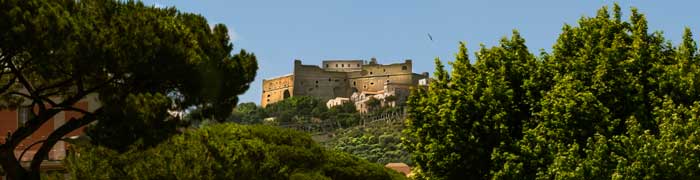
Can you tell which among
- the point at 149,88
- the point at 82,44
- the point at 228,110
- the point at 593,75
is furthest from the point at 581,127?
the point at 82,44

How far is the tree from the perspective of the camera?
16.0m

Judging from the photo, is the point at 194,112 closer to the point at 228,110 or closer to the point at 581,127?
the point at 228,110

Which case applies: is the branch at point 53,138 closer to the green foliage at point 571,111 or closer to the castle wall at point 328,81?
the green foliage at point 571,111

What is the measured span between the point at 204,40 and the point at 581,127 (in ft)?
23.3

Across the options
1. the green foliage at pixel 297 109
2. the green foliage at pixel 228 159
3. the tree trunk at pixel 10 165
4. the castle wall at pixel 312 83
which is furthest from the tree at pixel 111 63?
the castle wall at pixel 312 83

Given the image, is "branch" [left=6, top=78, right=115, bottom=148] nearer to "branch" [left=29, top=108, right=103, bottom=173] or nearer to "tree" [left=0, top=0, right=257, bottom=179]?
"tree" [left=0, top=0, right=257, bottom=179]

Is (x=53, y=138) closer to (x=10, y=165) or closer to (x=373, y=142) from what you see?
(x=10, y=165)

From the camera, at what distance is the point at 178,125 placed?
1747 centimetres

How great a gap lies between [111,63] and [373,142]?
134780 millimetres

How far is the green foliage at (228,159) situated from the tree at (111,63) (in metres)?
1.61

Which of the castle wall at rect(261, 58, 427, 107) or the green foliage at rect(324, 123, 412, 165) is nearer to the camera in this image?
the green foliage at rect(324, 123, 412, 165)

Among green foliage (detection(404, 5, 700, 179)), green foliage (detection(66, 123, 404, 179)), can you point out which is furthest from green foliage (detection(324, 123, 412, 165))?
green foliage (detection(404, 5, 700, 179))

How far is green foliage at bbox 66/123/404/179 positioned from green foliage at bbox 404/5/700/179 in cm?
537

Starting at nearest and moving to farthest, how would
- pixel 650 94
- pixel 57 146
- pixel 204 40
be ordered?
pixel 204 40, pixel 650 94, pixel 57 146
